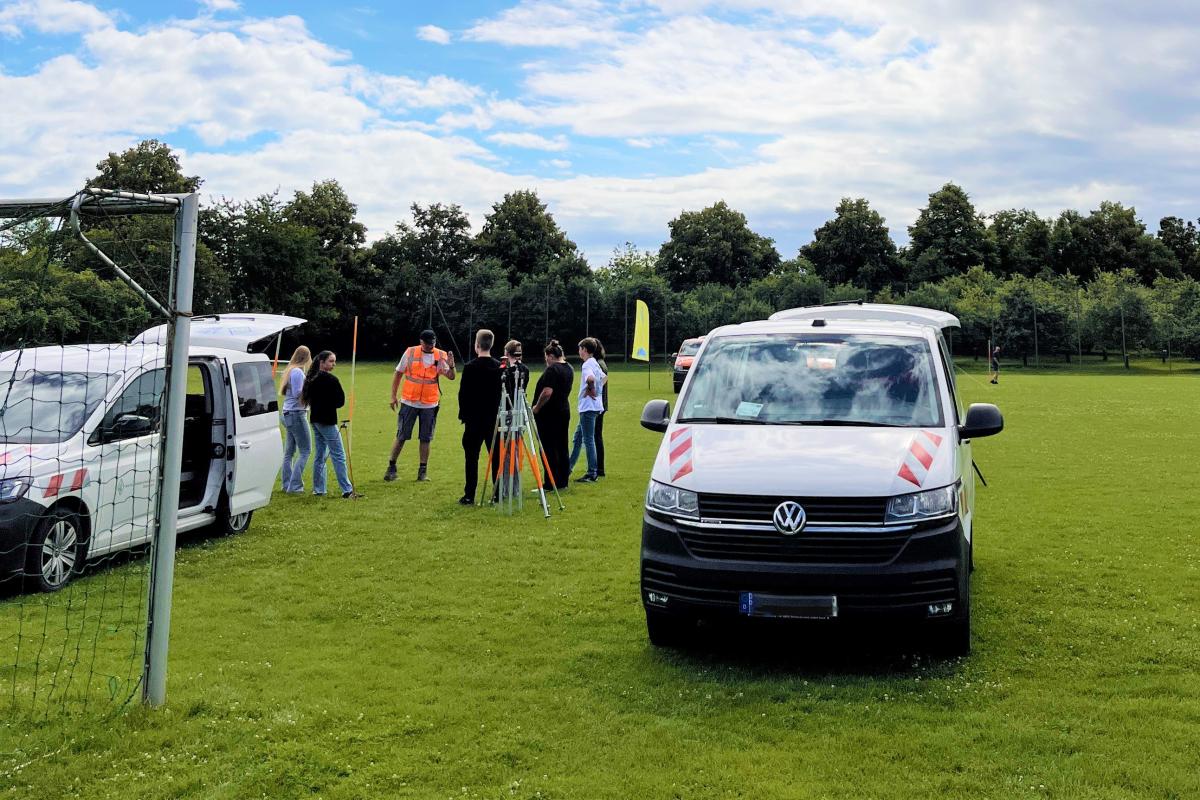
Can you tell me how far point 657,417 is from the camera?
7.02 meters

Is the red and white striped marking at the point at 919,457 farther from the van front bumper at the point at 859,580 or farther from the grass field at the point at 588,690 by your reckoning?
the grass field at the point at 588,690

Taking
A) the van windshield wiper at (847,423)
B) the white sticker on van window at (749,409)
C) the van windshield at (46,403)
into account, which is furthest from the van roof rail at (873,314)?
the van windshield at (46,403)

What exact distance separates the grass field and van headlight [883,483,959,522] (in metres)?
0.91

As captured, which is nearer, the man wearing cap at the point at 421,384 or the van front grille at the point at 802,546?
the van front grille at the point at 802,546

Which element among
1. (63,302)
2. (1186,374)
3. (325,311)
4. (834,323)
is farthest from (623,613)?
(325,311)

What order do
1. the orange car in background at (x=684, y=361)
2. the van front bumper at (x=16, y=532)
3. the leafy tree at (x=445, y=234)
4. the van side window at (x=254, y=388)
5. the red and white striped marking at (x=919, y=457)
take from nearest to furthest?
the red and white striped marking at (x=919, y=457)
the van front bumper at (x=16, y=532)
the van side window at (x=254, y=388)
the orange car in background at (x=684, y=361)
the leafy tree at (x=445, y=234)

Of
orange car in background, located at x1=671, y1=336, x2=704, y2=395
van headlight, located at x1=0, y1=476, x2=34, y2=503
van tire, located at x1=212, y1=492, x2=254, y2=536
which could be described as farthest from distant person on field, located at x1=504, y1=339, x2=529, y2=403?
orange car in background, located at x1=671, y1=336, x2=704, y2=395

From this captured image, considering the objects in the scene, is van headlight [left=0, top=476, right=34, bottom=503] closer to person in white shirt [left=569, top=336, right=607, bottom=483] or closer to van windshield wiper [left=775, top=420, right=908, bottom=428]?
van windshield wiper [left=775, top=420, right=908, bottom=428]

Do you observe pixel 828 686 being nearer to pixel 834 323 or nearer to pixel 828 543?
pixel 828 543

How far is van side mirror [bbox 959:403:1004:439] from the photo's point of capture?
6.48 m

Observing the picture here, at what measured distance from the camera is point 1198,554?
29.8 ft

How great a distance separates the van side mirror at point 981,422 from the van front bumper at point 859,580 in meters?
0.98

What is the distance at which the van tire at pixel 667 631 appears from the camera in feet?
20.6

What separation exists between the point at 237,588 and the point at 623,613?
294 centimetres
